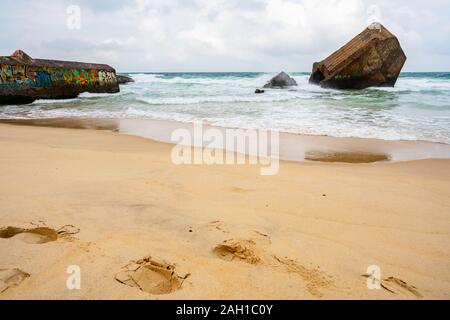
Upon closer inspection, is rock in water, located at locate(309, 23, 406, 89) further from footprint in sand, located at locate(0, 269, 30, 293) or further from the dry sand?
footprint in sand, located at locate(0, 269, 30, 293)

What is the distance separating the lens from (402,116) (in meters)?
7.91

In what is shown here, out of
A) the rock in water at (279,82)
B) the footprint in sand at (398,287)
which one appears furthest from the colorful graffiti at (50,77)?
the footprint in sand at (398,287)

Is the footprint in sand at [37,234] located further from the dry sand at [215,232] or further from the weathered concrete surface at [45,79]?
the weathered concrete surface at [45,79]

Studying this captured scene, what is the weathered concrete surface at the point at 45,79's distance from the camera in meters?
10.9

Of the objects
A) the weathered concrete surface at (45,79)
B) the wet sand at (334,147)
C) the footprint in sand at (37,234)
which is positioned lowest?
the footprint in sand at (37,234)

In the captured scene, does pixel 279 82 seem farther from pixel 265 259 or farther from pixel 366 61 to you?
pixel 265 259

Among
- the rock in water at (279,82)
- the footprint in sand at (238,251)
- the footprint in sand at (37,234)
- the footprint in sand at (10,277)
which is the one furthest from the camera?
the rock in water at (279,82)

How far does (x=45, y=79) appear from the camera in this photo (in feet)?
40.0

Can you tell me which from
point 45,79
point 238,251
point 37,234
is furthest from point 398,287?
point 45,79

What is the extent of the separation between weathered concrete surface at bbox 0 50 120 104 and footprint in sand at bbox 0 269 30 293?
38.3 ft

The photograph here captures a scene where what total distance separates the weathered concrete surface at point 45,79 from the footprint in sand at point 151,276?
1194 cm

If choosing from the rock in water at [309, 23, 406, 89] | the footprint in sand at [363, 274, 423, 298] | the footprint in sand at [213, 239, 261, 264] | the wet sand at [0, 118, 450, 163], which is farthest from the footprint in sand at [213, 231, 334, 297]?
the rock in water at [309, 23, 406, 89]

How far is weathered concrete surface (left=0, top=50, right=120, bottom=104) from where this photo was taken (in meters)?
10.9
